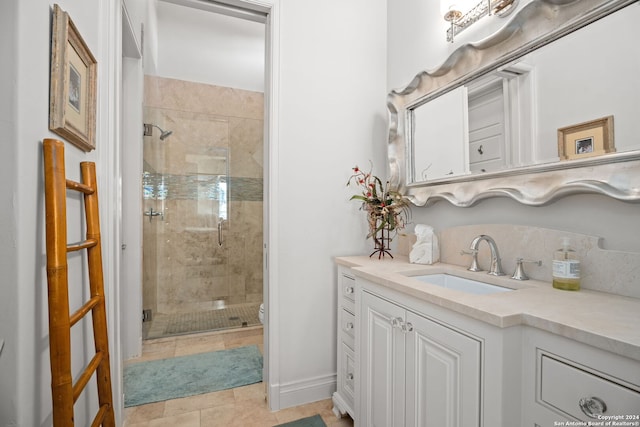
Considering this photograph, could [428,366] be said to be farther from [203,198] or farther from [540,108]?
[203,198]

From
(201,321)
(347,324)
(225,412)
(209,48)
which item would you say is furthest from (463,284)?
(209,48)

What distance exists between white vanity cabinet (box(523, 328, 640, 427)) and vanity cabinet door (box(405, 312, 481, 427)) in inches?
4.9

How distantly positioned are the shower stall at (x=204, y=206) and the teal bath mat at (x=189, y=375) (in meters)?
0.56

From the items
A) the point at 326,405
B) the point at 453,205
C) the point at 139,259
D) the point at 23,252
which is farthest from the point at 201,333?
the point at 453,205

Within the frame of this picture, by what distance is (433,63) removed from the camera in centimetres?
Answer: 172

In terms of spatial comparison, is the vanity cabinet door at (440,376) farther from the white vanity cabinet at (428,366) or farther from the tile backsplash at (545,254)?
the tile backsplash at (545,254)

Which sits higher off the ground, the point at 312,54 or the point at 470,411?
the point at 312,54

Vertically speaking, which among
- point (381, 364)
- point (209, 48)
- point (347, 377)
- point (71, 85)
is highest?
point (209, 48)

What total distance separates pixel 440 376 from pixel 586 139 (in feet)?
3.03

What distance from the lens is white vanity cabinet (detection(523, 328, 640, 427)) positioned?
23.6 inches

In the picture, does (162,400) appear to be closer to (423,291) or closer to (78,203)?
(78,203)

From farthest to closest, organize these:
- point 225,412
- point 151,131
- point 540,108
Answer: point 151,131 < point 225,412 < point 540,108

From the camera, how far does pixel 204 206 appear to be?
3330 mm

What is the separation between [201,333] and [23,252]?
2.21m
